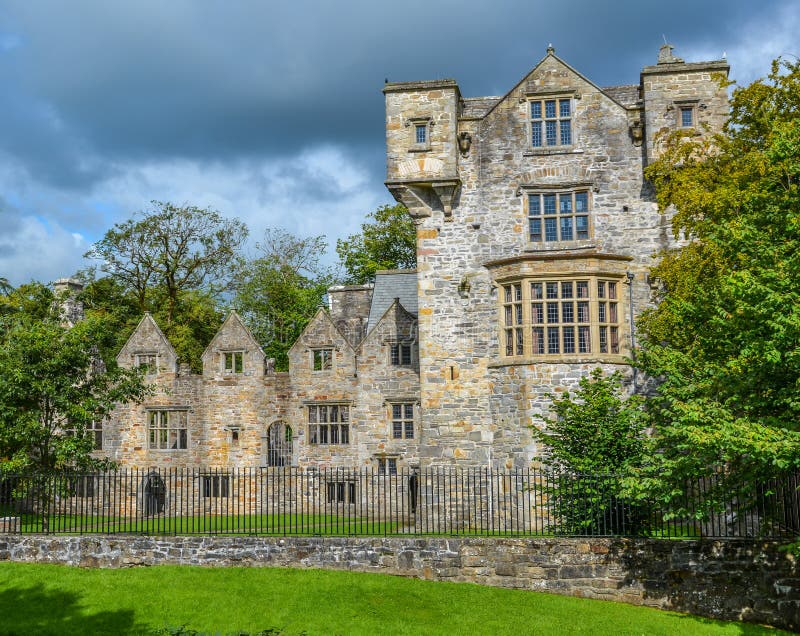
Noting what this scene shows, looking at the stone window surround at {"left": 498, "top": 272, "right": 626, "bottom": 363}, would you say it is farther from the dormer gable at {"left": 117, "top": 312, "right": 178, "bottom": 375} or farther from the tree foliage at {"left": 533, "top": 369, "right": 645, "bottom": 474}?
the dormer gable at {"left": 117, "top": 312, "right": 178, "bottom": 375}

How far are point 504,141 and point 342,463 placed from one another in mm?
14277

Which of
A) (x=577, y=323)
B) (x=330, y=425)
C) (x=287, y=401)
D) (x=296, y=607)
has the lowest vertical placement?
(x=296, y=607)

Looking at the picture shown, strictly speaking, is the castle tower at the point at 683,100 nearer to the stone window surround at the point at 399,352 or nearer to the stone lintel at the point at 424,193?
the stone lintel at the point at 424,193

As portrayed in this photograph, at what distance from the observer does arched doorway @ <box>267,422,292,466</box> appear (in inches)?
1310

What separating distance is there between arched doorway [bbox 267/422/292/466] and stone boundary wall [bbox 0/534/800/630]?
14.0 metres

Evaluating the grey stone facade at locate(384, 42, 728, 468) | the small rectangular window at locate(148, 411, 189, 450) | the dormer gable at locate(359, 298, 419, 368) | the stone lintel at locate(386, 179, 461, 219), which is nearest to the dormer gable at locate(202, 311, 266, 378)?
the small rectangular window at locate(148, 411, 189, 450)

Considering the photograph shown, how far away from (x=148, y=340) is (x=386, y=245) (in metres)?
19.1

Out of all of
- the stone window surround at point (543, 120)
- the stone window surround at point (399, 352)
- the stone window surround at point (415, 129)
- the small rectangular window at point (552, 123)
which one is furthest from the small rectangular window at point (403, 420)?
the small rectangular window at point (552, 123)

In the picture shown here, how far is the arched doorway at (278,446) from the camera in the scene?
33.3 metres

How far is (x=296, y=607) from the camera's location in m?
16.0

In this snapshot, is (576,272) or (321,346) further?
(321,346)

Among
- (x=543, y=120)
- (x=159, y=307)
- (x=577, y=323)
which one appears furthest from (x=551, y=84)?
(x=159, y=307)

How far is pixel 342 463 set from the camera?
32250mm

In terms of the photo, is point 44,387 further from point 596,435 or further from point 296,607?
point 596,435
